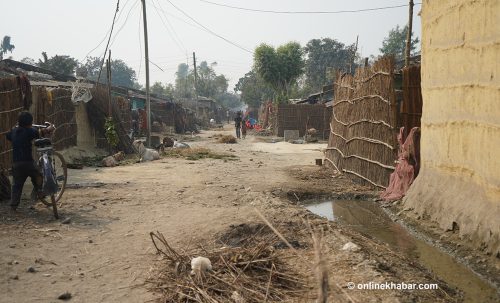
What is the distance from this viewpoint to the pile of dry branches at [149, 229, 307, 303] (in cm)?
346

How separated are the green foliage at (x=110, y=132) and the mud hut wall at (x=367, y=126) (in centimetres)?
780

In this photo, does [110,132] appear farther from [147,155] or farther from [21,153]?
[21,153]

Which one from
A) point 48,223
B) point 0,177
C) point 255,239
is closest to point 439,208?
point 255,239

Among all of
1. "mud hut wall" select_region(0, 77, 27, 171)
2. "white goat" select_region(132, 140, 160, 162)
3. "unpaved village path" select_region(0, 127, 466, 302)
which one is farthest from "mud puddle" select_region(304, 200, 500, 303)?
"white goat" select_region(132, 140, 160, 162)

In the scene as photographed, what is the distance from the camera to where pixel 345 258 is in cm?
431

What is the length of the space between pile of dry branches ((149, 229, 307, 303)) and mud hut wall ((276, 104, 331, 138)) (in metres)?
22.2

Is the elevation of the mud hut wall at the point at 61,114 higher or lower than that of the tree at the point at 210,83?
lower

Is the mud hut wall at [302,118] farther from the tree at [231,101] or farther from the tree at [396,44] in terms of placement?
the tree at [231,101]

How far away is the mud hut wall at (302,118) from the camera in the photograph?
26.4m

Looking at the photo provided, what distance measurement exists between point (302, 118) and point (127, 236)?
73.2 ft

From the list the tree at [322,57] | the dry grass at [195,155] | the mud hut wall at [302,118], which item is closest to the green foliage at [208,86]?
the tree at [322,57]

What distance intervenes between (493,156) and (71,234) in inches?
194

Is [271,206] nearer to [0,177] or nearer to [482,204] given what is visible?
[482,204]

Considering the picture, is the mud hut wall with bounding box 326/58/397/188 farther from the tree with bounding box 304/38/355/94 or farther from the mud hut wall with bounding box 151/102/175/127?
the tree with bounding box 304/38/355/94
